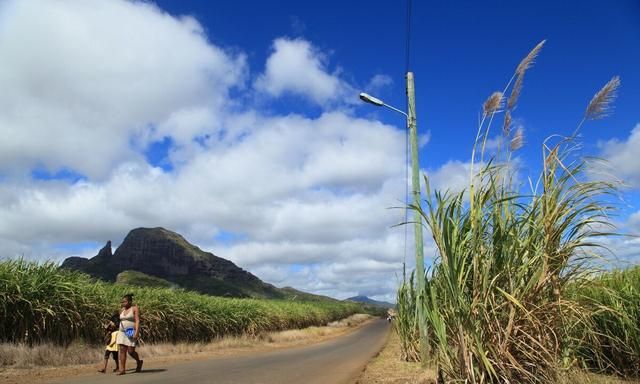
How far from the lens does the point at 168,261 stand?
16325 cm

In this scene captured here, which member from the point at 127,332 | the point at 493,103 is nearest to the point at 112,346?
the point at 127,332

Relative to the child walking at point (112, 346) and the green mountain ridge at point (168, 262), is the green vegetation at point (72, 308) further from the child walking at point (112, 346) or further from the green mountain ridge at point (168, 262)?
the green mountain ridge at point (168, 262)

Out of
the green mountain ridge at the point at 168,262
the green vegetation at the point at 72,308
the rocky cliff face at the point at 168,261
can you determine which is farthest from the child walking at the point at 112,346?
the green mountain ridge at the point at 168,262

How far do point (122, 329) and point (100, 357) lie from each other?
473 centimetres

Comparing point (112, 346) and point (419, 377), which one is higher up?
point (419, 377)

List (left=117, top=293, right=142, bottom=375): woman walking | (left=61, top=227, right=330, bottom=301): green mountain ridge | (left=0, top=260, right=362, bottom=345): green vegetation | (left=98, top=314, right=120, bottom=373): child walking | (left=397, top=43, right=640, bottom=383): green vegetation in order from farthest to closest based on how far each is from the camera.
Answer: (left=61, top=227, right=330, bottom=301): green mountain ridge < (left=0, top=260, right=362, bottom=345): green vegetation < (left=98, top=314, right=120, bottom=373): child walking < (left=117, top=293, right=142, bottom=375): woman walking < (left=397, top=43, right=640, bottom=383): green vegetation

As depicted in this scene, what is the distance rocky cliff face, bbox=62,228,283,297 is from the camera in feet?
498

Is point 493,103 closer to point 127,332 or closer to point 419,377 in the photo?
point 419,377

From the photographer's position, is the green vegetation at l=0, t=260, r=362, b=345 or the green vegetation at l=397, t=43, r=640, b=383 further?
the green vegetation at l=0, t=260, r=362, b=345

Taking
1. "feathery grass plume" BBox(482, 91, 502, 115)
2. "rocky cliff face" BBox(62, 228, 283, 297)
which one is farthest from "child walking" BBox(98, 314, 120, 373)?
"rocky cliff face" BBox(62, 228, 283, 297)

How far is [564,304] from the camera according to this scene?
5.98 m

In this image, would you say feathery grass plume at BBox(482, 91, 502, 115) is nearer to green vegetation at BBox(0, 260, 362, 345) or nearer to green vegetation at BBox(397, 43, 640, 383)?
green vegetation at BBox(397, 43, 640, 383)

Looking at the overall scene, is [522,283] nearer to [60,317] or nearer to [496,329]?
[496,329]

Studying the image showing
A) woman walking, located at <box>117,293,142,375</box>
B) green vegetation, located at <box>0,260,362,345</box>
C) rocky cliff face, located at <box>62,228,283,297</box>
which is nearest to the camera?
woman walking, located at <box>117,293,142,375</box>
